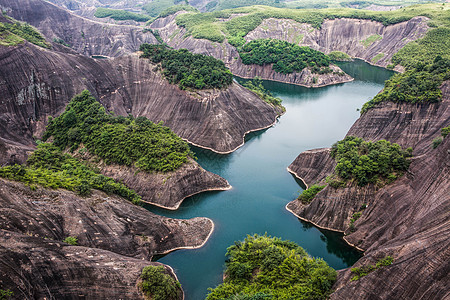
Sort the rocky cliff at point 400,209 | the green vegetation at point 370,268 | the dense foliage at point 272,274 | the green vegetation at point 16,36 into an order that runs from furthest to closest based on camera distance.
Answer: the green vegetation at point 16,36 → the dense foliage at point 272,274 → the green vegetation at point 370,268 → the rocky cliff at point 400,209

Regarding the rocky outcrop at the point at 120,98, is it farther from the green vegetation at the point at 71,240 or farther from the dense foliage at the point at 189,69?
the green vegetation at the point at 71,240

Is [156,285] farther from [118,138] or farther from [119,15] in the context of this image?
[119,15]

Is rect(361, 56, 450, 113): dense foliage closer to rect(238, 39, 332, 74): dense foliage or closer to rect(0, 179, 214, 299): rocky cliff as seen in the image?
rect(0, 179, 214, 299): rocky cliff

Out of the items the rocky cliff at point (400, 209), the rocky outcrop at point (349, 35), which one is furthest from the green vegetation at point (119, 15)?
the rocky cliff at point (400, 209)

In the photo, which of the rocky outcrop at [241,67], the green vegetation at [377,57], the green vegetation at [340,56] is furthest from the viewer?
the green vegetation at [340,56]

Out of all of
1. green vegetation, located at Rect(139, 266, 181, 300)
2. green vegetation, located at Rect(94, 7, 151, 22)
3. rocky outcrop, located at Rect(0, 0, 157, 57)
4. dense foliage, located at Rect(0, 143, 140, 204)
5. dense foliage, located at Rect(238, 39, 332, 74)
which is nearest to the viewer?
green vegetation, located at Rect(139, 266, 181, 300)

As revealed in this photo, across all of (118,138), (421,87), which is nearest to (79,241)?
(118,138)

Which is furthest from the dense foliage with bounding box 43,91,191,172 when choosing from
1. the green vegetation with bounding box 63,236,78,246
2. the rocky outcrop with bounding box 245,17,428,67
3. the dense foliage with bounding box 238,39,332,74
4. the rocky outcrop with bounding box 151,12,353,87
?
Result: the rocky outcrop with bounding box 245,17,428,67

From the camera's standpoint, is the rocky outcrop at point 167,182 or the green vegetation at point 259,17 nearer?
the rocky outcrop at point 167,182

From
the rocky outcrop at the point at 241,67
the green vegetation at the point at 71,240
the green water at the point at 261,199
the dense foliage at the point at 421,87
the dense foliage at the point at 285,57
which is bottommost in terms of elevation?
the green water at the point at 261,199
